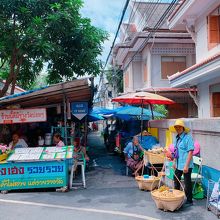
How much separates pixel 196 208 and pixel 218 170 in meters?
0.94

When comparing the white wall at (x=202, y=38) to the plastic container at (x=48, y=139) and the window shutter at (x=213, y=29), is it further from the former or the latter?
the plastic container at (x=48, y=139)

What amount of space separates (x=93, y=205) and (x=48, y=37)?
575 centimetres

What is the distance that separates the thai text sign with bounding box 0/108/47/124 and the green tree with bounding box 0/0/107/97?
72.6 inches

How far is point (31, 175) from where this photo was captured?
7.95 m

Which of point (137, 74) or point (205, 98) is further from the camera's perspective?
point (137, 74)

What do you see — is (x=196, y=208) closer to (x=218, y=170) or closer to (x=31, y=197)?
(x=218, y=170)

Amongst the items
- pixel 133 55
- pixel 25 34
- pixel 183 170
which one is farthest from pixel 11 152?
pixel 133 55

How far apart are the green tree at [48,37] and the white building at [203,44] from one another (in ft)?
10.7

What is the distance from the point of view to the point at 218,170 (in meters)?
6.44

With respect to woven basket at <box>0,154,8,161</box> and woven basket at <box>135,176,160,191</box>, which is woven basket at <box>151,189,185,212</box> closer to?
woven basket at <box>135,176,160,191</box>

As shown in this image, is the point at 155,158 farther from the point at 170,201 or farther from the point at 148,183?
the point at 170,201

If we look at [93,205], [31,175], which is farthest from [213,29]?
[31,175]

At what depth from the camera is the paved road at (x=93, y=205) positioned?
5.75 metres

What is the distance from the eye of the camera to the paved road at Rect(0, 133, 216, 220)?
226 inches
